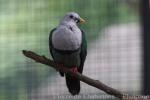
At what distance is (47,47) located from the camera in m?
1.75

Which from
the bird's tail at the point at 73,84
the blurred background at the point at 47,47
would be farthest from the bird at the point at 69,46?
the blurred background at the point at 47,47

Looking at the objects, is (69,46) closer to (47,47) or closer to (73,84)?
(73,84)

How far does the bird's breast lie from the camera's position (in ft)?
4.24

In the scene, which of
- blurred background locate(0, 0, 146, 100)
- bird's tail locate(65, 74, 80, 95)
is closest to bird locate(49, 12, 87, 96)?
bird's tail locate(65, 74, 80, 95)

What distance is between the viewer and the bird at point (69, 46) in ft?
4.25

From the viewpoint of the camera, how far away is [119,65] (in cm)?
171

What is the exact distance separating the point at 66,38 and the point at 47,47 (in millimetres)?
464

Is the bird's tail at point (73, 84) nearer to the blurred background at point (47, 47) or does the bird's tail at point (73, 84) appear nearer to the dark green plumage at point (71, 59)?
the dark green plumage at point (71, 59)

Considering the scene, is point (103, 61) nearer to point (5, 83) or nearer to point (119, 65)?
point (119, 65)

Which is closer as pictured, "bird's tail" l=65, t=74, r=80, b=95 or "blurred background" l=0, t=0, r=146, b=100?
"bird's tail" l=65, t=74, r=80, b=95

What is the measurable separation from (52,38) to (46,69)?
443 mm

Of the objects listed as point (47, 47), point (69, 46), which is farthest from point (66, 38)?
point (47, 47)

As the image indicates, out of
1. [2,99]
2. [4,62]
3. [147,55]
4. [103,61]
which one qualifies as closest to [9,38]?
[4,62]

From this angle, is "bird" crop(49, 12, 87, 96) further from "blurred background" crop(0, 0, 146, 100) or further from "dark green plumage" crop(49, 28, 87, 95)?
"blurred background" crop(0, 0, 146, 100)
